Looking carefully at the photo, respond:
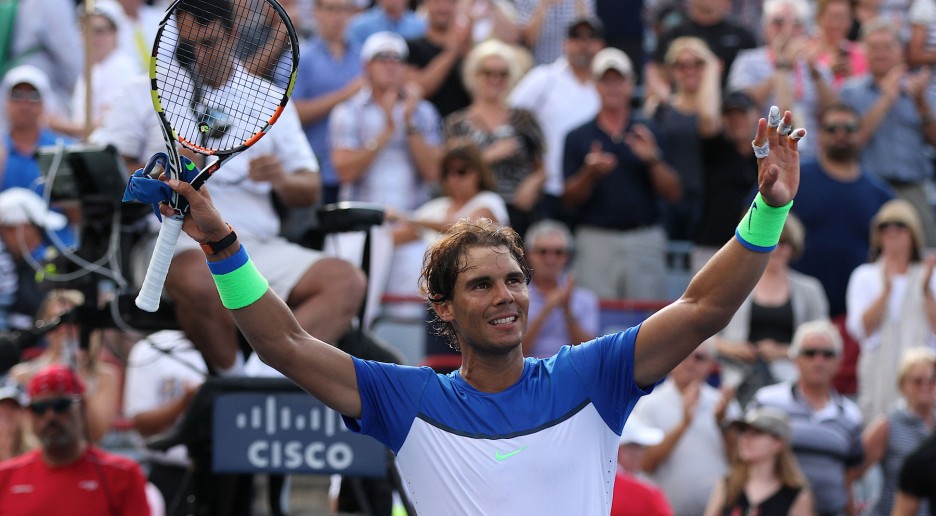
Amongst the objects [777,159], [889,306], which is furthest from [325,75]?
[777,159]

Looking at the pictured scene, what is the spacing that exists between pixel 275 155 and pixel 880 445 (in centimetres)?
423

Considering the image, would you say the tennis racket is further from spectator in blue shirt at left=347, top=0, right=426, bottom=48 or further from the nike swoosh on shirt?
spectator in blue shirt at left=347, top=0, right=426, bottom=48

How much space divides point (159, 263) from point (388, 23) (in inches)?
334

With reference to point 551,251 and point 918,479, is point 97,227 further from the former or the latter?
point 918,479

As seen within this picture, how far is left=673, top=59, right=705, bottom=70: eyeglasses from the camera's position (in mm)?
11219

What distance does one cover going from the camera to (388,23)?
1228 cm

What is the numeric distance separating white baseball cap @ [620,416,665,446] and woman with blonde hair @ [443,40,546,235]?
227 cm

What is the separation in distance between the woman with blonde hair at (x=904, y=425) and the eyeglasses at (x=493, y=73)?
3501 mm

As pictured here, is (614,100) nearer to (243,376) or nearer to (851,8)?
(851,8)

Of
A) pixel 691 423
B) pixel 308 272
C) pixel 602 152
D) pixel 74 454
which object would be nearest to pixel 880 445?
pixel 691 423

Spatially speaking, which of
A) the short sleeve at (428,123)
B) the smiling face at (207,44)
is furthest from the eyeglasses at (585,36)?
the smiling face at (207,44)

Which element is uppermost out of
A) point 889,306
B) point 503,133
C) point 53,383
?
point 503,133

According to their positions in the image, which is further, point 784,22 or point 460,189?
point 784,22

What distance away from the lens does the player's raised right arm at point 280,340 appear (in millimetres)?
3922
